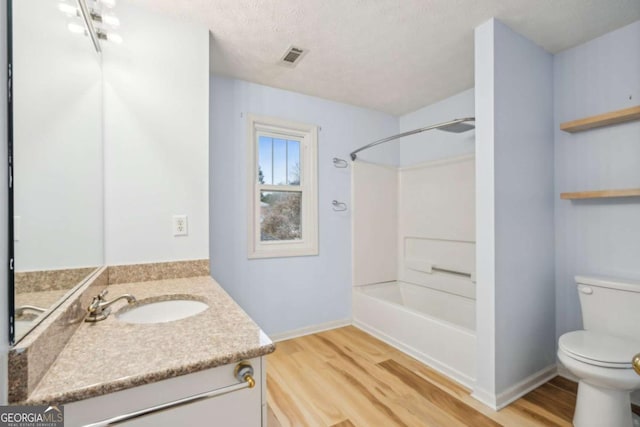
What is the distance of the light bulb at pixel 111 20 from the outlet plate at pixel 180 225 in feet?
3.65

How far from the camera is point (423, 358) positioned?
→ 225cm

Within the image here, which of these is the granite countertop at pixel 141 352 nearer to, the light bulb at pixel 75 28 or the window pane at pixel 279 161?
the light bulb at pixel 75 28

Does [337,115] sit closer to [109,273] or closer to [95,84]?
[95,84]

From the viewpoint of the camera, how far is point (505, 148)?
1.79m

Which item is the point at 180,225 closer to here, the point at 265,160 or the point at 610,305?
the point at 265,160

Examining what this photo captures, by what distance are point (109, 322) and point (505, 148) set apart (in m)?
2.26

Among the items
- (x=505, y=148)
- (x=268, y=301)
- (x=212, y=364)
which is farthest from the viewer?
(x=268, y=301)

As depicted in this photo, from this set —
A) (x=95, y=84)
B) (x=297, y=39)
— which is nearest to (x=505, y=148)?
(x=297, y=39)

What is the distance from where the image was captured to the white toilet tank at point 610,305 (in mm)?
1622

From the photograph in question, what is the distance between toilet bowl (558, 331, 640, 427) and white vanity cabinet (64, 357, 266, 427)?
1653mm

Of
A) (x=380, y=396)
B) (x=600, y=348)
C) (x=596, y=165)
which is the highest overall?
(x=596, y=165)

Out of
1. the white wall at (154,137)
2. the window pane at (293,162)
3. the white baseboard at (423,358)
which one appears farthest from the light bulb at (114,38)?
the white baseboard at (423,358)

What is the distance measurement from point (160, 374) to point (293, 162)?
237 centimetres

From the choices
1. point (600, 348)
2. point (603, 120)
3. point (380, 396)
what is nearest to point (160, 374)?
point (380, 396)
